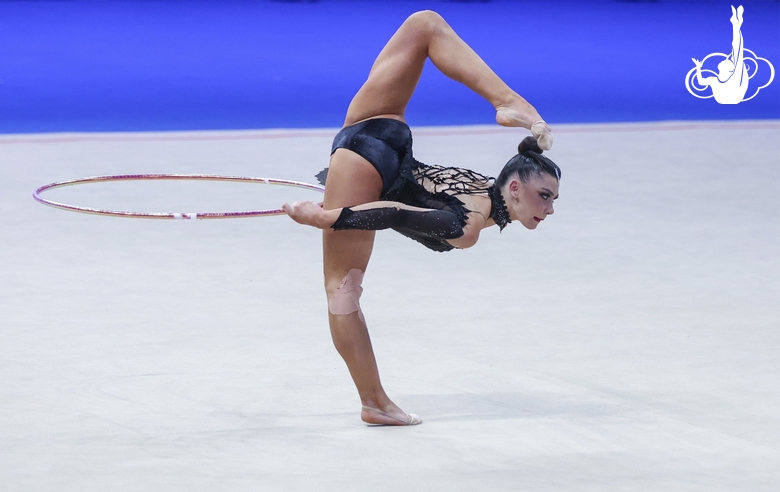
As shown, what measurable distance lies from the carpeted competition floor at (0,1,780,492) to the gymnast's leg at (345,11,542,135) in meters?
1.13

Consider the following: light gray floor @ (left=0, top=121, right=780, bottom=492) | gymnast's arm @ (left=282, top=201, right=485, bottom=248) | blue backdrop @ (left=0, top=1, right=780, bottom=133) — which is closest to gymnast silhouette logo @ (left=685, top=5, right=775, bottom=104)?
blue backdrop @ (left=0, top=1, right=780, bottom=133)

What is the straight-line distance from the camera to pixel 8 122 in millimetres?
11164

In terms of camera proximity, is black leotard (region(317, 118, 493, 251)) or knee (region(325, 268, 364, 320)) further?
knee (region(325, 268, 364, 320))

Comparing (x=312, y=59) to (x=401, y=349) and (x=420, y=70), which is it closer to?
(x=401, y=349)

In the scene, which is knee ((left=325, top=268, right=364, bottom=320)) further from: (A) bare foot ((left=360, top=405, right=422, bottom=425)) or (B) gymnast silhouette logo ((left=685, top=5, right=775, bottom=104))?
(B) gymnast silhouette logo ((left=685, top=5, right=775, bottom=104))

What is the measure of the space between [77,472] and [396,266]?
3.09 meters

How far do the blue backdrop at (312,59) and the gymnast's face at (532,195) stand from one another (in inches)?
311

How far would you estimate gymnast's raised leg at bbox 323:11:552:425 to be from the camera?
3.61 m

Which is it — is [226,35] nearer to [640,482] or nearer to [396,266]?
[396,266]

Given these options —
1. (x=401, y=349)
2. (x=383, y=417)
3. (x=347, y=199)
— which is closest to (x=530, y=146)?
(x=347, y=199)

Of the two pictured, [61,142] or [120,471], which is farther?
[61,142]

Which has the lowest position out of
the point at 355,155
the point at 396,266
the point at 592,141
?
the point at 355,155

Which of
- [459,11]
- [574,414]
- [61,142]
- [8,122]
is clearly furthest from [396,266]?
[459,11]

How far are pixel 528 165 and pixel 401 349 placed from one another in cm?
142
